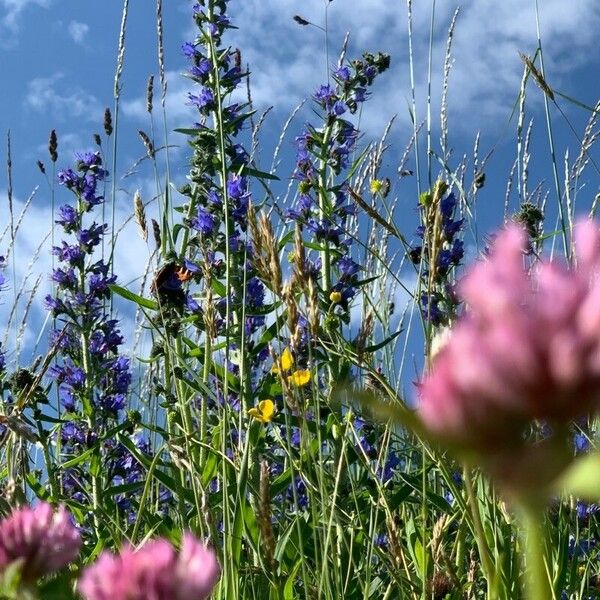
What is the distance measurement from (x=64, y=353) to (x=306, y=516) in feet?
4.24

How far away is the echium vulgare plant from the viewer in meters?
3.04

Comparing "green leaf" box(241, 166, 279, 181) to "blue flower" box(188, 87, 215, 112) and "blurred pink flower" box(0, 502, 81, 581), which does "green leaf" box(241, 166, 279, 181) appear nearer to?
"blue flower" box(188, 87, 215, 112)

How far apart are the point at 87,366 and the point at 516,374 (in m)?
3.06

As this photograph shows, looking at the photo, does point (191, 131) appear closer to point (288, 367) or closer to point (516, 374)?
point (288, 367)

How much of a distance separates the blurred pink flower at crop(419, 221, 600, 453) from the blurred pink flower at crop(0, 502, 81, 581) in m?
0.23

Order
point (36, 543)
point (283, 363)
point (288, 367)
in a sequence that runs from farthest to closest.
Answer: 1. point (288, 367)
2. point (283, 363)
3. point (36, 543)

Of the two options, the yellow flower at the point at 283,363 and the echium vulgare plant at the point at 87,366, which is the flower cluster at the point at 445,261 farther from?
the echium vulgare plant at the point at 87,366

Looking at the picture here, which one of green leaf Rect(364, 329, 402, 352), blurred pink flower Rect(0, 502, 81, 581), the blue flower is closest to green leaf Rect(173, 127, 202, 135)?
the blue flower

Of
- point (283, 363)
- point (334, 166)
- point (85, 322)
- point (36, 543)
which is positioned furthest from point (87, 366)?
point (36, 543)

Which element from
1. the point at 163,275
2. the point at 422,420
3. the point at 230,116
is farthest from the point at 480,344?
the point at 230,116

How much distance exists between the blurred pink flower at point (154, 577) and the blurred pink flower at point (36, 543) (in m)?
A: 0.09

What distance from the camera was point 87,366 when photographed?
314cm

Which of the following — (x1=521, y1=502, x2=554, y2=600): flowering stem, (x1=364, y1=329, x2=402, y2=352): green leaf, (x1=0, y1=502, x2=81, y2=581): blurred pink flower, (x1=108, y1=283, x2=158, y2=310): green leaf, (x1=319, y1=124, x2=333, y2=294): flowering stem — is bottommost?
(x1=521, y1=502, x2=554, y2=600): flowering stem

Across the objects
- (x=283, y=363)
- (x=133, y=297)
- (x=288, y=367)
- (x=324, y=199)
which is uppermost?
(x=324, y=199)
